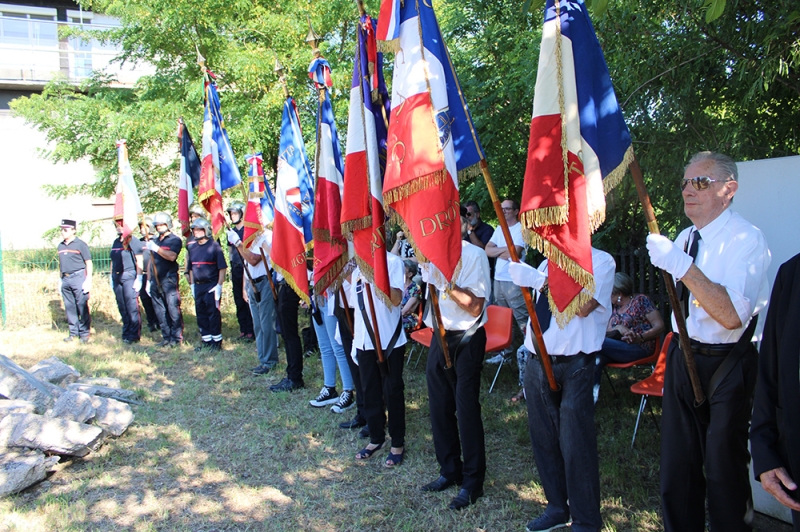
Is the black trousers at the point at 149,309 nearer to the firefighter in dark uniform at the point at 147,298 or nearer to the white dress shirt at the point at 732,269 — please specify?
the firefighter in dark uniform at the point at 147,298

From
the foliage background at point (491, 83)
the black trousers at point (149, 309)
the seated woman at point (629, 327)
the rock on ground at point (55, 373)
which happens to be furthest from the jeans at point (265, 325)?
the seated woman at point (629, 327)

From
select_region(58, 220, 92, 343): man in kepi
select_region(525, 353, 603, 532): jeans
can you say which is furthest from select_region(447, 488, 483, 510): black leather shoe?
select_region(58, 220, 92, 343): man in kepi

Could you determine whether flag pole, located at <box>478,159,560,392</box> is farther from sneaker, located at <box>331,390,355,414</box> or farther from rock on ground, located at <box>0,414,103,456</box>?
rock on ground, located at <box>0,414,103,456</box>

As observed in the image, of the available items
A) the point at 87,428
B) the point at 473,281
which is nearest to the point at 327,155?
the point at 473,281

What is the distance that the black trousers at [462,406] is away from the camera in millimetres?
4133

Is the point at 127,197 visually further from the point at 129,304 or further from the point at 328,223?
the point at 328,223

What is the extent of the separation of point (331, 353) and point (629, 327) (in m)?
3.19

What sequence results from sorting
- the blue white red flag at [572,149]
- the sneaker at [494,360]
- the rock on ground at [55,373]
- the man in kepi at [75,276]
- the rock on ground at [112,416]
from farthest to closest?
the man in kepi at [75,276] → the sneaker at [494,360] → the rock on ground at [55,373] → the rock on ground at [112,416] → the blue white red flag at [572,149]

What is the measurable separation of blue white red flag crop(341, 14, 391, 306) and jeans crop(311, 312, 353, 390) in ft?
6.44

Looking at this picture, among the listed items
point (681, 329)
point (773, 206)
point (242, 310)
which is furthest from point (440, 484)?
point (242, 310)

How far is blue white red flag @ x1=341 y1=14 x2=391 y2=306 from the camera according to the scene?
441 centimetres

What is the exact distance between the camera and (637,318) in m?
5.45

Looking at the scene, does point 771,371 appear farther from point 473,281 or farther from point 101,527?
point 101,527

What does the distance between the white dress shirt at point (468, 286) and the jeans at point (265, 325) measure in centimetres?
420
